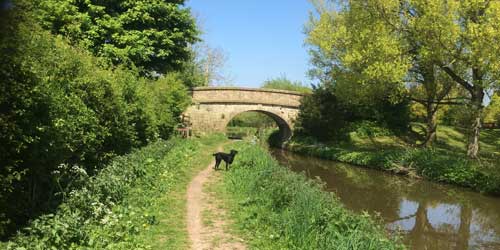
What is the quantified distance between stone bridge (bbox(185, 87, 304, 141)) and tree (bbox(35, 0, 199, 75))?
5709mm

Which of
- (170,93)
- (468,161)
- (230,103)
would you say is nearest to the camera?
(468,161)

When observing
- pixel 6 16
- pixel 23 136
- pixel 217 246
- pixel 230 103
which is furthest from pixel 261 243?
pixel 230 103

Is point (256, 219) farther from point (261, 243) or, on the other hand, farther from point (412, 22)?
point (412, 22)

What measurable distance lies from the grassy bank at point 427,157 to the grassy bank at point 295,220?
363 inches

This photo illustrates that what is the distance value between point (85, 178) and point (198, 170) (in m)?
7.53

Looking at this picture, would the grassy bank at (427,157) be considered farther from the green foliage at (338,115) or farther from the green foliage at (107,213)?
the green foliage at (107,213)

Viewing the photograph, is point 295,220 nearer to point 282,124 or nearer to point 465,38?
point 465,38

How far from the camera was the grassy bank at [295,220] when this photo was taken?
23.7ft

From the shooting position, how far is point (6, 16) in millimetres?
6449

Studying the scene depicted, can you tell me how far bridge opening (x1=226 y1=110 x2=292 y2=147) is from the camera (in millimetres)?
37912

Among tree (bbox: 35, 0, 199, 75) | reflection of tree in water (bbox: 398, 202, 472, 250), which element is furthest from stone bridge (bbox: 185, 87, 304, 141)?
reflection of tree in water (bbox: 398, 202, 472, 250)

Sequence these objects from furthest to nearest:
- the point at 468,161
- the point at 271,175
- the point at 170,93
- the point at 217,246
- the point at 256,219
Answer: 1. the point at 170,93
2. the point at 468,161
3. the point at 271,175
4. the point at 256,219
5. the point at 217,246

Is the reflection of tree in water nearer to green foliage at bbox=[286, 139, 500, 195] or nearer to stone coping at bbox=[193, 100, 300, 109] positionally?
green foliage at bbox=[286, 139, 500, 195]

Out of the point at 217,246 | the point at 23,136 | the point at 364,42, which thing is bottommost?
the point at 217,246
